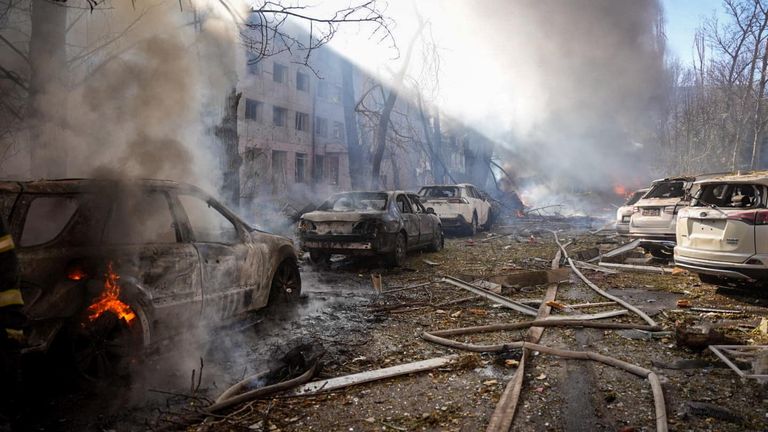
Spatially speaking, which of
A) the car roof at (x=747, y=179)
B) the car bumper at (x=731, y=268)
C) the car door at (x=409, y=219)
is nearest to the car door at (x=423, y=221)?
the car door at (x=409, y=219)

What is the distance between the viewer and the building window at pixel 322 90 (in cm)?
3309

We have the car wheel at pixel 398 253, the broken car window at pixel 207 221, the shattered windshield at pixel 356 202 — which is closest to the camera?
the broken car window at pixel 207 221

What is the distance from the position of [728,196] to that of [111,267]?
860 cm

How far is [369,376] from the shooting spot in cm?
362

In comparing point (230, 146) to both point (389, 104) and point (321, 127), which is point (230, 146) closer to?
point (389, 104)

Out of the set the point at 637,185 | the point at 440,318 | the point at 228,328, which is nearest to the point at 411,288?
the point at 440,318

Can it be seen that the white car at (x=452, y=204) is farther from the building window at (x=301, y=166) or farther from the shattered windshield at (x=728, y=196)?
the building window at (x=301, y=166)

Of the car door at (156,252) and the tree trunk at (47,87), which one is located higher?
the tree trunk at (47,87)

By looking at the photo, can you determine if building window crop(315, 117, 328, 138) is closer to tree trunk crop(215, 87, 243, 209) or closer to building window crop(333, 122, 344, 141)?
building window crop(333, 122, 344, 141)

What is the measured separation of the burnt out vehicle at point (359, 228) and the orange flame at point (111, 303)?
16.8 ft

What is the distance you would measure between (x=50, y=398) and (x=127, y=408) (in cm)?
63

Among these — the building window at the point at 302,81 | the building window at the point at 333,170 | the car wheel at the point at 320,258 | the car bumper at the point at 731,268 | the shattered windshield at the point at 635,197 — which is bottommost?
the car wheel at the point at 320,258

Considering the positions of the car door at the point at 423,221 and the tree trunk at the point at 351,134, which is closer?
the car door at the point at 423,221

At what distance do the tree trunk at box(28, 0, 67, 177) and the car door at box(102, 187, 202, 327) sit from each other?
262cm
